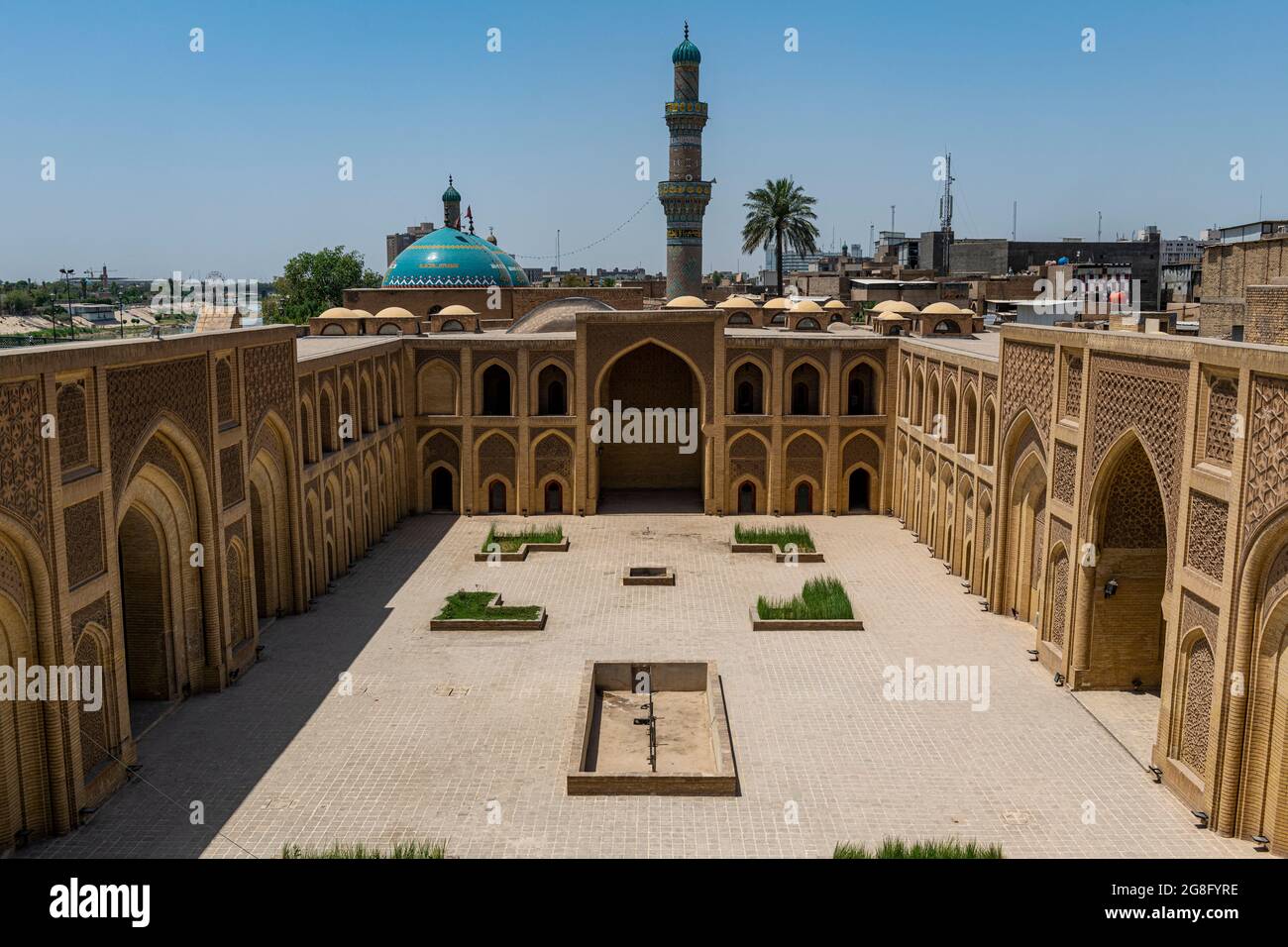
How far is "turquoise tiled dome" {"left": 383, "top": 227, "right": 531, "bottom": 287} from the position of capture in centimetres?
4594

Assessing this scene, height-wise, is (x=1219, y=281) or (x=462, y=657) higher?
(x=1219, y=281)

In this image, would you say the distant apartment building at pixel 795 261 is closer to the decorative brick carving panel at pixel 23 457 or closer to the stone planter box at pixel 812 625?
the stone planter box at pixel 812 625

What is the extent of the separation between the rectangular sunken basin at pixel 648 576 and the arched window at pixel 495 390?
937 cm

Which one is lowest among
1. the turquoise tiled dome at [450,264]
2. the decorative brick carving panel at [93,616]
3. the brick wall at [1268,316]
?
the decorative brick carving panel at [93,616]

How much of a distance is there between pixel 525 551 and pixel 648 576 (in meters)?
3.61

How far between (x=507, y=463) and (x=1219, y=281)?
61.1 ft

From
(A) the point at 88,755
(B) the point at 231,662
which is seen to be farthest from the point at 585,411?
(A) the point at 88,755

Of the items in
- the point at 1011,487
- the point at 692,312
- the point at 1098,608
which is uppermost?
the point at 692,312

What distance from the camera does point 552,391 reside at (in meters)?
32.5

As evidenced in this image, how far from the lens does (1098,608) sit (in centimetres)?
1681

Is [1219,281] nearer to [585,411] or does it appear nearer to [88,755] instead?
[585,411]

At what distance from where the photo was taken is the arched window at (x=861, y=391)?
3095cm

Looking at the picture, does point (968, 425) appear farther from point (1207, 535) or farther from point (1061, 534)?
point (1207, 535)

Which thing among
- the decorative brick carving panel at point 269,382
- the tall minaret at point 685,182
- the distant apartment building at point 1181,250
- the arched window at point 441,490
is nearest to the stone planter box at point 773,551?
the arched window at point 441,490
